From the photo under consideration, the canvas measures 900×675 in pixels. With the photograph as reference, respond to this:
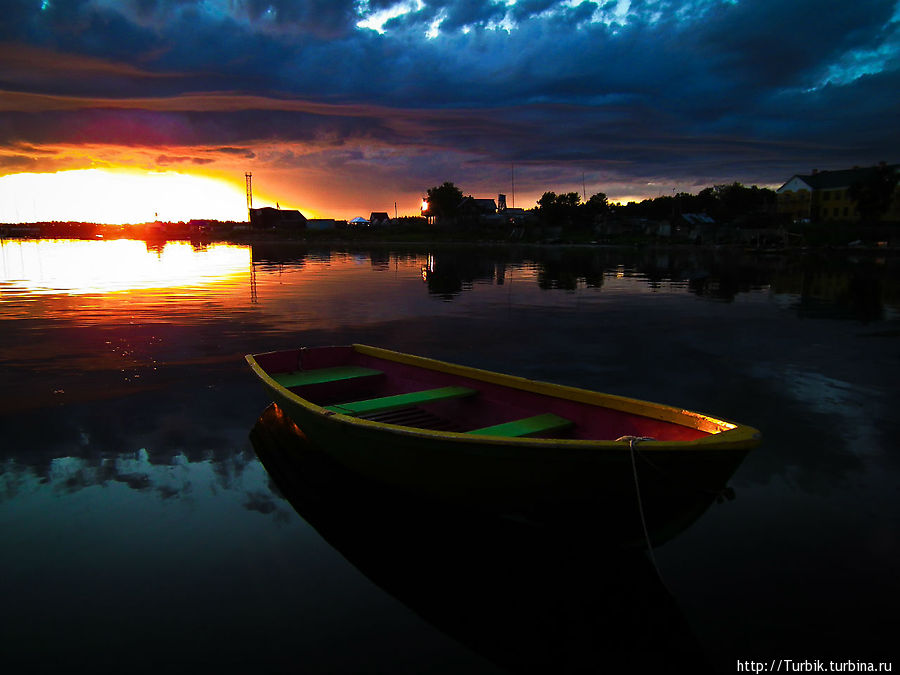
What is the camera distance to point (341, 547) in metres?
5.81

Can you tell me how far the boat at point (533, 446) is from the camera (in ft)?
14.3

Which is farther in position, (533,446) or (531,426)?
(531,426)

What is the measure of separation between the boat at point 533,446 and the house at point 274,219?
474 ft

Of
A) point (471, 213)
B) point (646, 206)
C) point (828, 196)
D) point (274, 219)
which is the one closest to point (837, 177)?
point (828, 196)

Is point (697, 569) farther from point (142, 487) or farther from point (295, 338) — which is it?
point (295, 338)

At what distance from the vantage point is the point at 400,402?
7410mm

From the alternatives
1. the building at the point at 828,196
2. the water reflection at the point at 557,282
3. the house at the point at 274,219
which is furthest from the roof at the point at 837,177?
the house at the point at 274,219

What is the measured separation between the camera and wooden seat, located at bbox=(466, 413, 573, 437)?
5980 mm

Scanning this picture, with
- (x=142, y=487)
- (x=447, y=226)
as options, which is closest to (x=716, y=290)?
(x=142, y=487)

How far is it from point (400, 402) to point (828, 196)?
351 feet

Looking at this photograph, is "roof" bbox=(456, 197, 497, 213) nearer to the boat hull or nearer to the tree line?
the tree line

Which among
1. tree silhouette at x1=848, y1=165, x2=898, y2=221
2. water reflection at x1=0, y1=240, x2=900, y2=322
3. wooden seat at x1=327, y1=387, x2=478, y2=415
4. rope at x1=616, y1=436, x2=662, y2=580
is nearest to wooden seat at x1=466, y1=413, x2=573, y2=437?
wooden seat at x1=327, y1=387, x2=478, y2=415

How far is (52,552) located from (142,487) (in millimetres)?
1354

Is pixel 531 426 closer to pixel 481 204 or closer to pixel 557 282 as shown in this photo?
pixel 557 282
